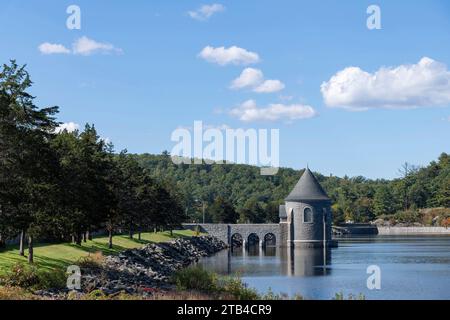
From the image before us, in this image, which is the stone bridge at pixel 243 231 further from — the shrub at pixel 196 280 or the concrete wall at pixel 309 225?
the shrub at pixel 196 280

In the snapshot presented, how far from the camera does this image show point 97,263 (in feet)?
149

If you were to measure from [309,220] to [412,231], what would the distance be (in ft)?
243

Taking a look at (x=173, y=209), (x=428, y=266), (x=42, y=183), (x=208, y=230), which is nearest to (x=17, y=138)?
(x=42, y=183)

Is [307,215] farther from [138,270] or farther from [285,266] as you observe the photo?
[138,270]

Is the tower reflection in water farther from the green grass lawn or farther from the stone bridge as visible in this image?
the stone bridge

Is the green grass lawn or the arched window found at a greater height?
the arched window

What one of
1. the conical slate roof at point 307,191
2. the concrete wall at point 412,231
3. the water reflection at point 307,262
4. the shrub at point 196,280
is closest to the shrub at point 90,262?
the shrub at point 196,280

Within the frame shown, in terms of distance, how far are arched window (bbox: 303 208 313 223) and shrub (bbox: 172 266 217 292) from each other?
60909mm

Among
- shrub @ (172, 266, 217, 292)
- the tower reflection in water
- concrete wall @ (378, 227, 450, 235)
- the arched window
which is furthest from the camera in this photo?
concrete wall @ (378, 227, 450, 235)

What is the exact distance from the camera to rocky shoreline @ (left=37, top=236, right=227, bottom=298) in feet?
116

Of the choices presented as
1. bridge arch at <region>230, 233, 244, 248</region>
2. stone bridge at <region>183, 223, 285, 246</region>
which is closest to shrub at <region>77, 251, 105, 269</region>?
stone bridge at <region>183, 223, 285, 246</region>

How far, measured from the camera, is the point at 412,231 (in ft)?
536
